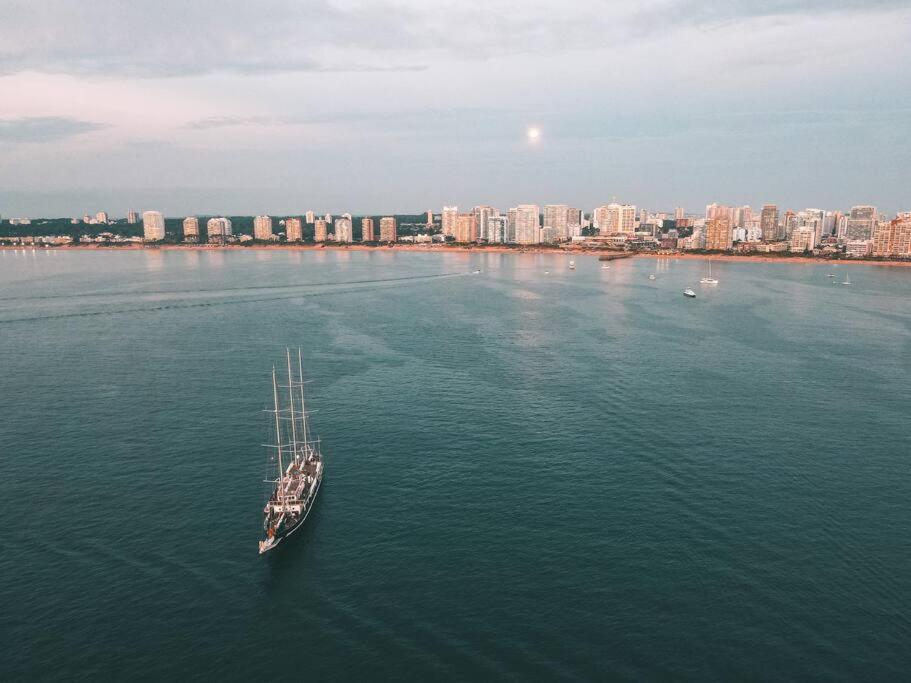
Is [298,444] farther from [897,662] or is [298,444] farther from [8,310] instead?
[8,310]

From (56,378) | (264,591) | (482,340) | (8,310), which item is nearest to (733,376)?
(482,340)

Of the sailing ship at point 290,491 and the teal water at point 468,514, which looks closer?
the teal water at point 468,514

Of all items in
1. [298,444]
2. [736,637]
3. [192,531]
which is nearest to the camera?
[736,637]

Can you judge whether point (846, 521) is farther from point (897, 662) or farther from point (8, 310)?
point (8, 310)

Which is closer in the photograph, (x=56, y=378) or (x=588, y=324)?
(x=56, y=378)

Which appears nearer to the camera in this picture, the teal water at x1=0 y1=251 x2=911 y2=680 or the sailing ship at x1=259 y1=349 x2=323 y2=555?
the teal water at x1=0 y1=251 x2=911 y2=680

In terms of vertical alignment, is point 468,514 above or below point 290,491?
below

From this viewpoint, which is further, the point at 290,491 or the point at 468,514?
the point at 290,491

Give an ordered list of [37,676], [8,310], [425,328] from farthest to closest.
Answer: [8,310] < [425,328] < [37,676]
